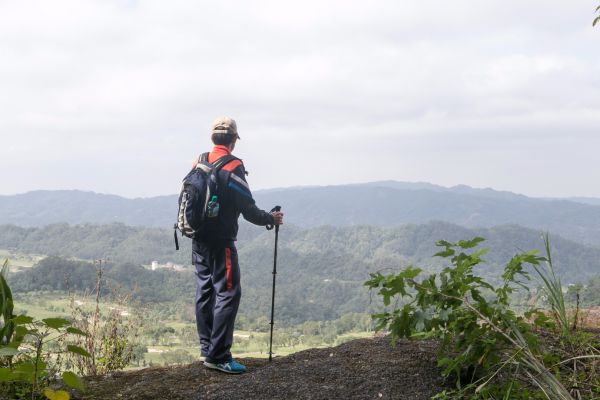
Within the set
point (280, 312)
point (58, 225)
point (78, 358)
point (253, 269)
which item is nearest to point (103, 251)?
point (58, 225)

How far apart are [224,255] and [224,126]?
4.22ft

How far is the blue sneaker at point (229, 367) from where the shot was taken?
5.37 metres

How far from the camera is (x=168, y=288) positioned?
98.4m

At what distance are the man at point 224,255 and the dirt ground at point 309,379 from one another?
235mm

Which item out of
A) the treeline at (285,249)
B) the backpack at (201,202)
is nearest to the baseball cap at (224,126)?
the backpack at (201,202)

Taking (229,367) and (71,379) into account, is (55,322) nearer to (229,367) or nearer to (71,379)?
(71,379)

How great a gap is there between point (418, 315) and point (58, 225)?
18837 cm

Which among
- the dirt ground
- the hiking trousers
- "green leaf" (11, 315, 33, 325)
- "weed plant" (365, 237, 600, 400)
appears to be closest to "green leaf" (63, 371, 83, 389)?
"green leaf" (11, 315, 33, 325)

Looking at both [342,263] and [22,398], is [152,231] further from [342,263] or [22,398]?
[22,398]

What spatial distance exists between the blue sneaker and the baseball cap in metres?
2.25

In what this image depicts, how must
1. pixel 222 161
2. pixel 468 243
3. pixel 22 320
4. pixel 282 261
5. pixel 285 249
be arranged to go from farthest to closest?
1. pixel 285 249
2. pixel 282 261
3. pixel 222 161
4. pixel 468 243
5. pixel 22 320

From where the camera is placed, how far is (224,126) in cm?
562

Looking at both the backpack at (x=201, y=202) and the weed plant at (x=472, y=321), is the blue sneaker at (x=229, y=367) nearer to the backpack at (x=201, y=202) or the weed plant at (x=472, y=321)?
the backpack at (x=201, y=202)

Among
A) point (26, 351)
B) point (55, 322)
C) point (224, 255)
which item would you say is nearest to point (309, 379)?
point (224, 255)
